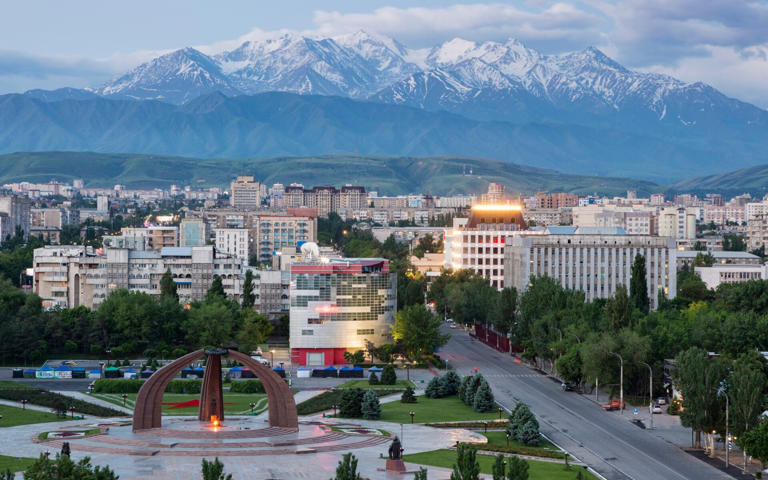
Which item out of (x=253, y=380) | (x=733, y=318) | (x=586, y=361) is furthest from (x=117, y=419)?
(x=733, y=318)

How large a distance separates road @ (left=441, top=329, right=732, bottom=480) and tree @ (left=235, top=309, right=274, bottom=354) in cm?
1908

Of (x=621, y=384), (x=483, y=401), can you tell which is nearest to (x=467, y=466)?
(x=483, y=401)

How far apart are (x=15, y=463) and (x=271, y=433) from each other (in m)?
15.0

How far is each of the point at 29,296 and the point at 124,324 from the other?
11.9 meters

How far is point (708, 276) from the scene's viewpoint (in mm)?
181750

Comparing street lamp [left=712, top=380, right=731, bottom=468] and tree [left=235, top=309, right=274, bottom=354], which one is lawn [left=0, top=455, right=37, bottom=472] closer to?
street lamp [left=712, top=380, right=731, bottom=468]

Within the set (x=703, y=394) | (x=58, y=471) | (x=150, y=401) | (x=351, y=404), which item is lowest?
(x=351, y=404)

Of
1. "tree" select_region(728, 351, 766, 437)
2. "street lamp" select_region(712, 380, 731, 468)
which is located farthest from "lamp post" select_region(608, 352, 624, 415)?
"tree" select_region(728, 351, 766, 437)

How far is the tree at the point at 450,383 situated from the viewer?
320 feet

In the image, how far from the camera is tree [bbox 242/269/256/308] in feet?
445

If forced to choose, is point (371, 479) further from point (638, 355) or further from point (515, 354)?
point (515, 354)

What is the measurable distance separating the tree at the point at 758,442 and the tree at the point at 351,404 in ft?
91.1

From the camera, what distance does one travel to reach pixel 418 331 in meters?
116

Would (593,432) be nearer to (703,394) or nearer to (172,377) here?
(703,394)
